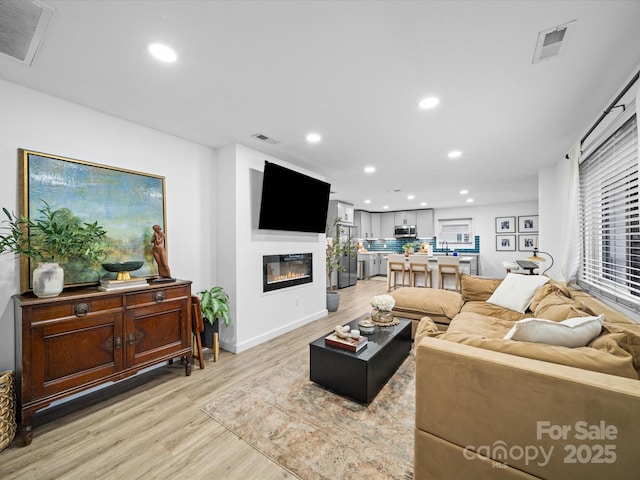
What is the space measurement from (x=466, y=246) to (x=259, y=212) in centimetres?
790

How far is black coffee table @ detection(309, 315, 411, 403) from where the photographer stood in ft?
6.75

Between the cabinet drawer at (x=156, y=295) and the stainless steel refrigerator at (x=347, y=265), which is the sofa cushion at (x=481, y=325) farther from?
the stainless steel refrigerator at (x=347, y=265)

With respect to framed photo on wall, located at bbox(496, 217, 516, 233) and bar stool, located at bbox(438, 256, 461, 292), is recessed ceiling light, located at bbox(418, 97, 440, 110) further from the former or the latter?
framed photo on wall, located at bbox(496, 217, 516, 233)

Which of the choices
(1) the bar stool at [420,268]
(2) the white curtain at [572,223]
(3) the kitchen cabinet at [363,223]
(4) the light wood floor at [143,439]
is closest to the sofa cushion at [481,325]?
(2) the white curtain at [572,223]

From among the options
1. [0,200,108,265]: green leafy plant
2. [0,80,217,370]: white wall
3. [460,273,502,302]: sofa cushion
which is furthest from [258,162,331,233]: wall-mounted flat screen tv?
[460,273,502,302]: sofa cushion

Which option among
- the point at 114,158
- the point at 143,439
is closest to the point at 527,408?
the point at 143,439

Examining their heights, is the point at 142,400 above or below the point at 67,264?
below

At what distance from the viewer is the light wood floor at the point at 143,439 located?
150 cm

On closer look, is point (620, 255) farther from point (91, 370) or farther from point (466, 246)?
point (466, 246)

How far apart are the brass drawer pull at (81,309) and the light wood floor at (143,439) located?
78 centimetres

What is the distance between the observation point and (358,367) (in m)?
2.06

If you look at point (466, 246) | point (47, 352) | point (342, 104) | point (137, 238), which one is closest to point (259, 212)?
point (137, 238)

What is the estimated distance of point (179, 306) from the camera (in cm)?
251

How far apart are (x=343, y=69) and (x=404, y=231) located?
8.16m
